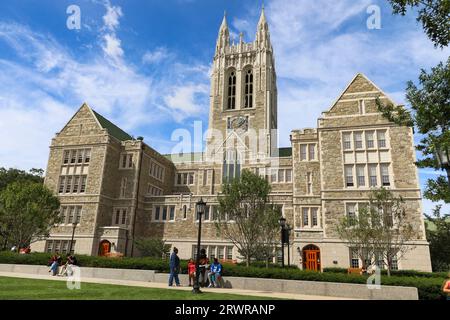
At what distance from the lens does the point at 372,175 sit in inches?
1078

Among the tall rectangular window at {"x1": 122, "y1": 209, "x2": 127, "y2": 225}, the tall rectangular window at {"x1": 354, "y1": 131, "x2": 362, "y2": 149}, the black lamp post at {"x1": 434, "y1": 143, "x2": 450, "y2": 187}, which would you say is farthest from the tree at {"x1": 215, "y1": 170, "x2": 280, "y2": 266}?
the tall rectangular window at {"x1": 122, "y1": 209, "x2": 127, "y2": 225}

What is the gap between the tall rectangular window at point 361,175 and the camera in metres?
27.4

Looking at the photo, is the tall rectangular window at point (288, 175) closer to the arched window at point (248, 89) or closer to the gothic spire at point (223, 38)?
Result: the arched window at point (248, 89)

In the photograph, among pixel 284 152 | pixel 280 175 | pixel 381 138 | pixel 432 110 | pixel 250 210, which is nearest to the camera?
pixel 432 110

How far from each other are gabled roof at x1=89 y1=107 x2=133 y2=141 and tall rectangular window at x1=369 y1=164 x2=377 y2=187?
90.8ft

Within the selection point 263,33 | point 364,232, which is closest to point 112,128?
point 364,232

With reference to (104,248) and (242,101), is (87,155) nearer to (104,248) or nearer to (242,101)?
(104,248)

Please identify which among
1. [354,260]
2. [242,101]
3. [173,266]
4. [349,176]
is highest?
[242,101]

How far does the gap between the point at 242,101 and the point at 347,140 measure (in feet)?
90.0

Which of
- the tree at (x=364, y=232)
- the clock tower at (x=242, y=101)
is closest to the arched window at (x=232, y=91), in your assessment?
the clock tower at (x=242, y=101)

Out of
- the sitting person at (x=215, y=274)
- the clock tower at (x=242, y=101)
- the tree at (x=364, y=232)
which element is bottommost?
the sitting person at (x=215, y=274)
